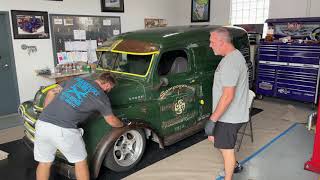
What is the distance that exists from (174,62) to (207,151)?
4.41 feet

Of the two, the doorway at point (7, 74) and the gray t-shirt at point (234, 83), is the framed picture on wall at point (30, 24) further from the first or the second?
the gray t-shirt at point (234, 83)

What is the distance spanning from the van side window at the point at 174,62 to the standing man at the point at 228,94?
1254 millimetres

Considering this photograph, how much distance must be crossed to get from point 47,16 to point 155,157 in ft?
12.2

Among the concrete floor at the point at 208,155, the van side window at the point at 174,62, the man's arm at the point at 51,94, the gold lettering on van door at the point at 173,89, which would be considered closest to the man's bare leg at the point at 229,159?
the concrete floor at the point at 208,155

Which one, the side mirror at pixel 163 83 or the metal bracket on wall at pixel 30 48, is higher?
the metal bracket on wall at pixel 30 48

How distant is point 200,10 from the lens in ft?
26.4

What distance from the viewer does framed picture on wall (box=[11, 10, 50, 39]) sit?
5.03 meters

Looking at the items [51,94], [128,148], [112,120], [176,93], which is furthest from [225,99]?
[51,94]

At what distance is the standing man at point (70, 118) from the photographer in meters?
2.44

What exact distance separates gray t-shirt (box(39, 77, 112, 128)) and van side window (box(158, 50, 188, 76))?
1334 millimetres

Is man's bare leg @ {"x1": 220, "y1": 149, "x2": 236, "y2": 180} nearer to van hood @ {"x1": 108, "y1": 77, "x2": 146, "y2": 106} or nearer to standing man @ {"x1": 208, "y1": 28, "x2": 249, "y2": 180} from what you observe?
standing man @ {"x1": 208, "y1": 28, "x2": 249, "y2": 180}

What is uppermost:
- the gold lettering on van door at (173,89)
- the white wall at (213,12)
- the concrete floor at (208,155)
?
the white wall at (213,12)

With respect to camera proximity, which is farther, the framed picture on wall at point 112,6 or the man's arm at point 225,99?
the framed picture on wall at point 112,6

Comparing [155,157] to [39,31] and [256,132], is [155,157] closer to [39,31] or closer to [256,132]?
[256,132]
